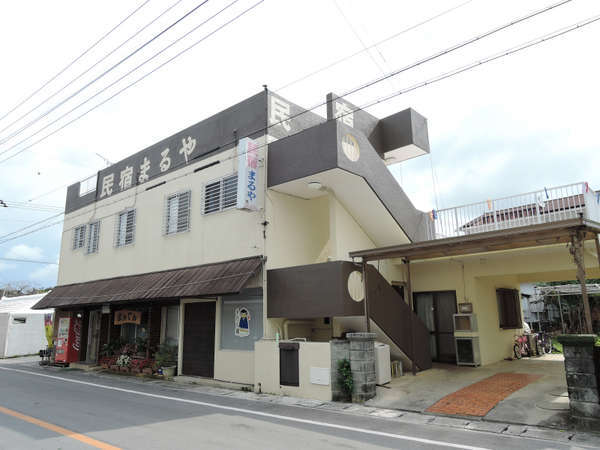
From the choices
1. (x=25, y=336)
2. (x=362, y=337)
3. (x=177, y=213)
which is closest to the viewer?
(x=362, y=337)

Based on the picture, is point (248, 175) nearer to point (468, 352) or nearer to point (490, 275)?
point (490, 275)

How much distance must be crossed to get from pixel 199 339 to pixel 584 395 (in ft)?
33.7

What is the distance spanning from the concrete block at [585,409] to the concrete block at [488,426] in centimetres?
107

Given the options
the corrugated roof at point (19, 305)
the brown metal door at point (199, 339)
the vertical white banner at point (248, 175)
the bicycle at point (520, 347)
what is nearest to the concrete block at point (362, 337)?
the vertical white banner at point (248, 175)

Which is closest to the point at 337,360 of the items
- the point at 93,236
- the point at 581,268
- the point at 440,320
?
the point at 581,268

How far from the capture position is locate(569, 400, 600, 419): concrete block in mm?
6371

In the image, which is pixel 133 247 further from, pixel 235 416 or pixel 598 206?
pixel 598 206

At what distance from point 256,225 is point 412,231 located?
5.19 m

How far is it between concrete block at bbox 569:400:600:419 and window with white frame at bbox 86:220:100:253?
1800 centimetres

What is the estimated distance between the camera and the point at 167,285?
13.2 m

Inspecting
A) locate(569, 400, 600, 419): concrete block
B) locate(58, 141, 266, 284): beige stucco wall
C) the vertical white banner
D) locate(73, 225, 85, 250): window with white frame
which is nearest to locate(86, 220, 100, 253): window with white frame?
locate(58, 141, 266, 284): beige stucco wall

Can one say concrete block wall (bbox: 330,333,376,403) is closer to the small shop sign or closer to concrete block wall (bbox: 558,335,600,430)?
concrete block wall (bbox: 558,335,600,430)

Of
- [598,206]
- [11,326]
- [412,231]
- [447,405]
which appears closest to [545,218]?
[598,206]

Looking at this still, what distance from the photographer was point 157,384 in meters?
12.4
